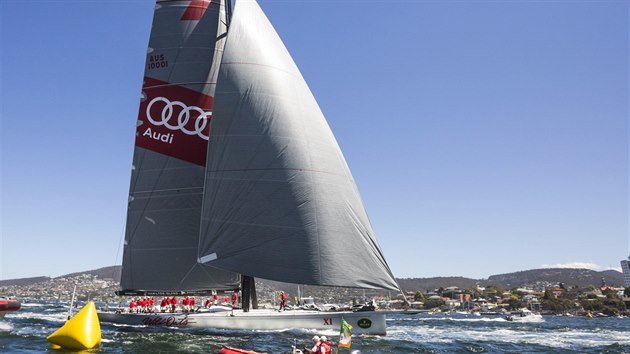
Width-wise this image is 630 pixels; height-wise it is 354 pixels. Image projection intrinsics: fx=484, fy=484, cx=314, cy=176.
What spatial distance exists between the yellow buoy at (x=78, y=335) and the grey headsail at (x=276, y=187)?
19.1 ft

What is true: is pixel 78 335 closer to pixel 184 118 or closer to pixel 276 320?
pixel 276 320

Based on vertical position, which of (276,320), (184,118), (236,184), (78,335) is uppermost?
(184,118)

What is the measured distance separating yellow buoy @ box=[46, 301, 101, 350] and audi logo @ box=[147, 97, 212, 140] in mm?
13278

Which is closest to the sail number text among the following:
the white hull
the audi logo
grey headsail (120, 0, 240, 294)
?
grey headsail (120, 0, 240, 294)

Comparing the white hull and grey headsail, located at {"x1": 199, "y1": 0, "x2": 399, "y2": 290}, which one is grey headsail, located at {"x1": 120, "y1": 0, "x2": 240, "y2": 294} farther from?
grey headsail, located at {"x1": 199, "y1": 0, "x2": 399, "y2": 290}

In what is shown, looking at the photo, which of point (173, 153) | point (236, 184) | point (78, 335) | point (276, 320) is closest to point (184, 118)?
point (173, 153)

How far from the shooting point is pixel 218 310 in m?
28.0

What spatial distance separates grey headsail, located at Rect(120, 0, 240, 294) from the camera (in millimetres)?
29422

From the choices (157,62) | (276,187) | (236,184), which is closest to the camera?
(276,187)

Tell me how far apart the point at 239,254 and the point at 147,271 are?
29.6 feet

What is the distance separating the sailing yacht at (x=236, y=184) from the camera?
23594mm

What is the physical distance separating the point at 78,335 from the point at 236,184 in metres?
9.79

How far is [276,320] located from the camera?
2477 centimetres

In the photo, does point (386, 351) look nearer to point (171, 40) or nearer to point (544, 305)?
point (171, 40)
